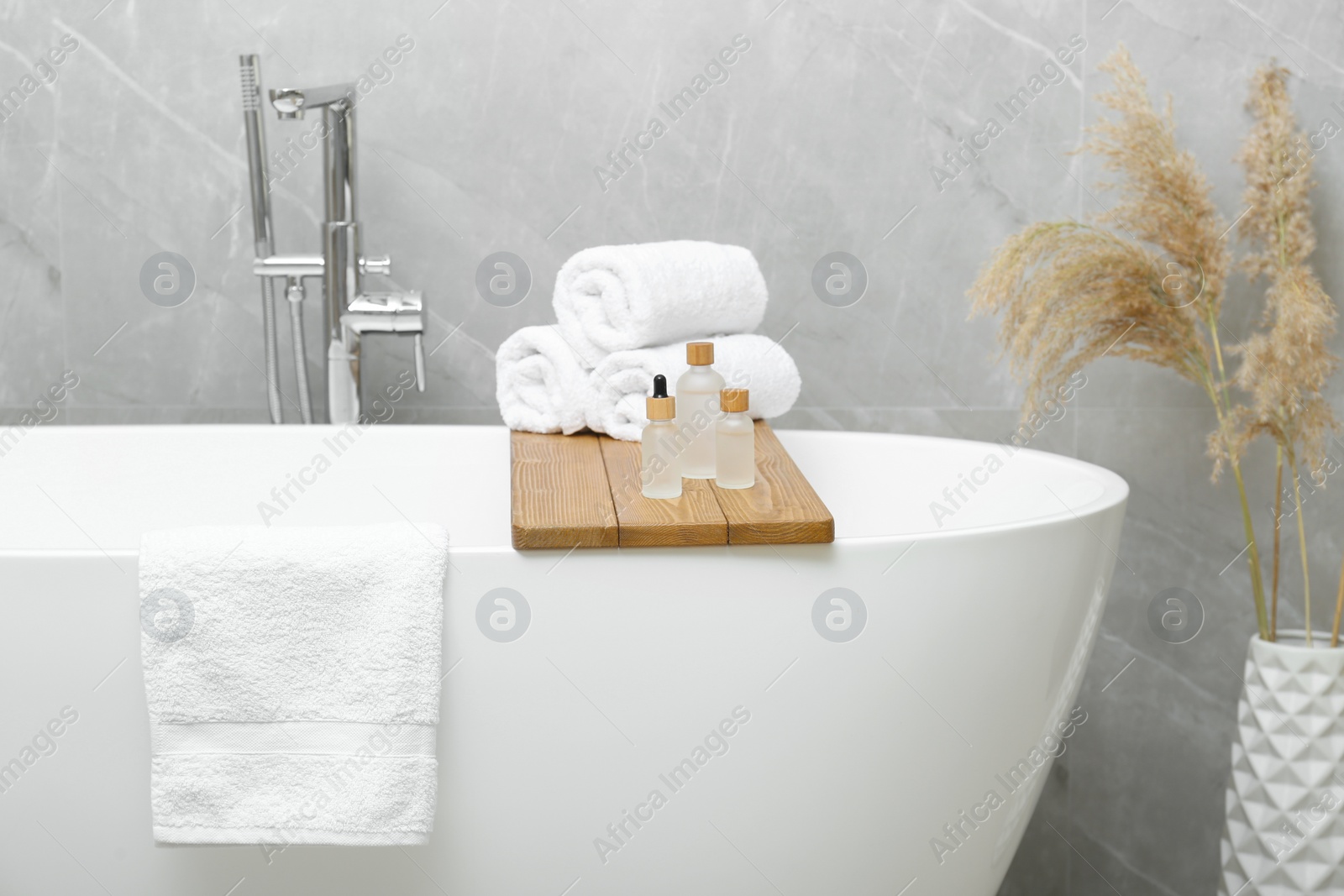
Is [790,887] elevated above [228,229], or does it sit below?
below

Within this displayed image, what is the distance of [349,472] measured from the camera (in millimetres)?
1656

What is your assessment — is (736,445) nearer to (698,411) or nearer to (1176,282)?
(698,411)

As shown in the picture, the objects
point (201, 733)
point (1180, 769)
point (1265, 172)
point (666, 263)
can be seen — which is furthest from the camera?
point (1180, 769)

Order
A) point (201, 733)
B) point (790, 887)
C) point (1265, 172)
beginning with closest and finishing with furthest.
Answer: point (201, 733) < point (790, 887) < point (1265, 172)

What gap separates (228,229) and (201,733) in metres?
1.04

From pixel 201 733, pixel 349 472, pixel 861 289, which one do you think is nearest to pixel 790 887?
pixel 201 733

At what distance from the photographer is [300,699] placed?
103 cm

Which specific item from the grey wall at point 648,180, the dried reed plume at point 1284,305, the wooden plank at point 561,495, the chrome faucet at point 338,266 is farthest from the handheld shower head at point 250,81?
the dried reed plume at point 1284,305

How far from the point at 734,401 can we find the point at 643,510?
17 centimetres

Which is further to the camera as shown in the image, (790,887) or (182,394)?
(182,394)

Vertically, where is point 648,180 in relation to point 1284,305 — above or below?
above

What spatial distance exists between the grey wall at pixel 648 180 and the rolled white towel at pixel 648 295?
31cm

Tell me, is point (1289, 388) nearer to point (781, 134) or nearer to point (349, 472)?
point (781, 134)

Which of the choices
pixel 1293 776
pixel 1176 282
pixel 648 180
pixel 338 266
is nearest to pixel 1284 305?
pixel 1176 282
